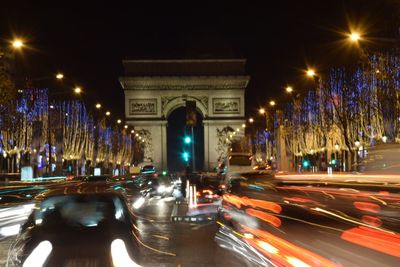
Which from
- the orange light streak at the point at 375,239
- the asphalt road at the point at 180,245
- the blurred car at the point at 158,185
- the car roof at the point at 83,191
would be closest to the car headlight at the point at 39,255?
the car roof at the point at 83,191

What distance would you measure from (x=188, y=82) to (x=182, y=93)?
2080 mm

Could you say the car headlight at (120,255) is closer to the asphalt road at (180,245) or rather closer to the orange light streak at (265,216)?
the asphalt road at (180,245)

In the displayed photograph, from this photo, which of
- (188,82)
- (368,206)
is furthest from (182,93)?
(368,206)

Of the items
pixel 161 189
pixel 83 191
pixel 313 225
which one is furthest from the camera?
pixel 161 189

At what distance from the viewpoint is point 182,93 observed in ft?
328

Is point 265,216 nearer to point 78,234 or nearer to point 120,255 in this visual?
point 120,255

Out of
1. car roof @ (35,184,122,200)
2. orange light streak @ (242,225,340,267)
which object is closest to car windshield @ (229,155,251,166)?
orange light streak @ (242,225,340,267)

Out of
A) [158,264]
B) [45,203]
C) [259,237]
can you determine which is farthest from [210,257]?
[45,203]

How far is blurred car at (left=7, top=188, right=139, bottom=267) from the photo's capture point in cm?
722

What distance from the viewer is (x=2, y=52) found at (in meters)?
27.5

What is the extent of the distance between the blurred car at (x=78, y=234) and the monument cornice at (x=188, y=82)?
90293 millimetres

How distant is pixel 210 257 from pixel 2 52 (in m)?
18.1

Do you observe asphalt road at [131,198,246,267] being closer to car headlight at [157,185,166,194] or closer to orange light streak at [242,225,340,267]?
orange light streak at [242,225,340,267]

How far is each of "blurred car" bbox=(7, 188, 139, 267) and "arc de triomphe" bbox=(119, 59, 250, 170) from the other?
89.8 m
